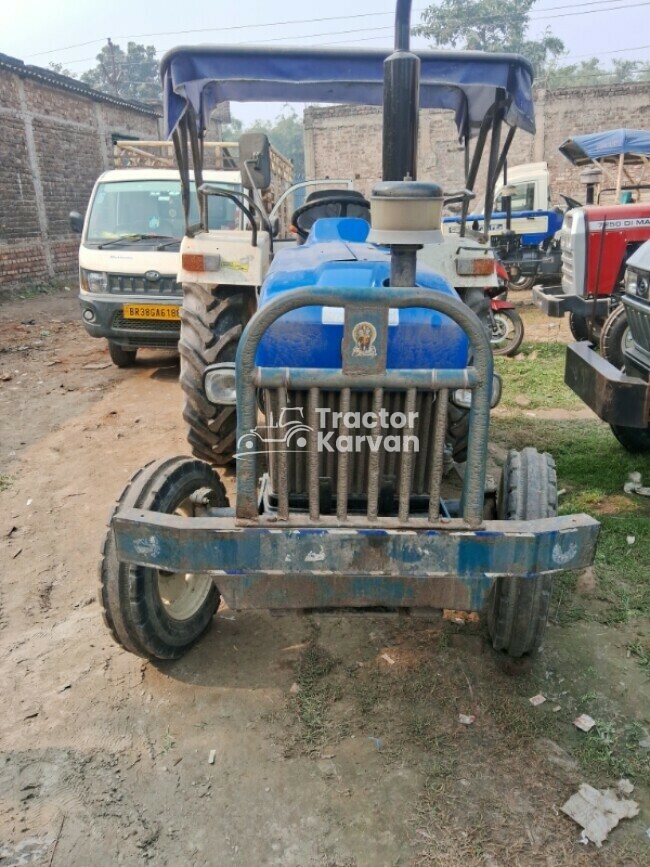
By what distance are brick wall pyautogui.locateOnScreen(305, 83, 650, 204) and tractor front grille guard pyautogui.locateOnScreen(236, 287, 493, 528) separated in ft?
65.6

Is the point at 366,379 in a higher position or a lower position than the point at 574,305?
higher

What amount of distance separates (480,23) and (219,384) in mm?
43588

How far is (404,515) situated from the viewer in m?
2.28

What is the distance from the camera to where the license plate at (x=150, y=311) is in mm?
6926

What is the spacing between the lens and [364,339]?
7.09ft

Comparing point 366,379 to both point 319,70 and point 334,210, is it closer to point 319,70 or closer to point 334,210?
point 319,70

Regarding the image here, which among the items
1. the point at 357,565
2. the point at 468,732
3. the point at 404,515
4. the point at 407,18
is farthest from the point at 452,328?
the point at 468,732

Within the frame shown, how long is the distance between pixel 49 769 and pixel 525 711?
180 centimetres

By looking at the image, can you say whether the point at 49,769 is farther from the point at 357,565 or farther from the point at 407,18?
the point at 407,18

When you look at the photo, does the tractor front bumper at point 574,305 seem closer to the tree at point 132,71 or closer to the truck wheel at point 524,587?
the truck wheel at point 524,587

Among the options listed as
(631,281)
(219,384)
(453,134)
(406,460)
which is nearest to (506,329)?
(631,281)

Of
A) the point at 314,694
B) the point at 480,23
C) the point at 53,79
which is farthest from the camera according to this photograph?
the point at 480,23

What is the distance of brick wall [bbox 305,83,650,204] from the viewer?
2097 centimetres

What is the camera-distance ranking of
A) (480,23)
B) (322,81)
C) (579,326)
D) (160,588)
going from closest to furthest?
(160,588) < (322,81) < (579,326) < (480,23)
